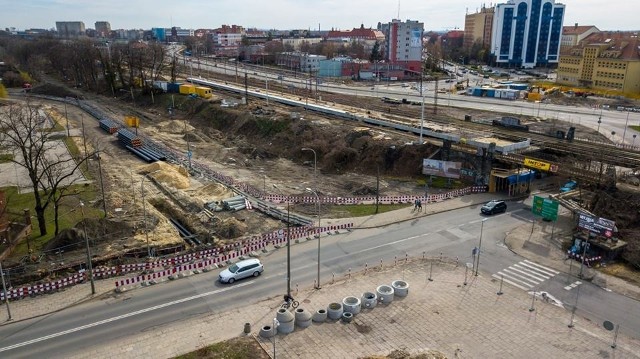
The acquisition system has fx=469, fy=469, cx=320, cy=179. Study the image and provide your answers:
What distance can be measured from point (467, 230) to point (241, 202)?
2029 centimetres

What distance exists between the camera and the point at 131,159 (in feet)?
204

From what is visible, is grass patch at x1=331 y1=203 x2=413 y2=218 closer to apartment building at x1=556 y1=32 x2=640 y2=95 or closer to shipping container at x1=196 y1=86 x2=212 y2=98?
shipping container at x1=196 y1=86 x2=212 y2=98

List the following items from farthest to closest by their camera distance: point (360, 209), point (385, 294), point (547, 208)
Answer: point (360, 209) < point (547, 208) < point (385, 294)

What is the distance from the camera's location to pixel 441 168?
52250 millimetres

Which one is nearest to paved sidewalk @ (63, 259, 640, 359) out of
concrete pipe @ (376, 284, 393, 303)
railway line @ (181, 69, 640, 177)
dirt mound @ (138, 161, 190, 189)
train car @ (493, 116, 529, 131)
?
concrete pipe @ (376, 284, 393, 303)

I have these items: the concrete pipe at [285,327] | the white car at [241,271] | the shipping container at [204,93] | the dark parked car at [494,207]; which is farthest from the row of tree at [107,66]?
the concrete pipe at [285,327]

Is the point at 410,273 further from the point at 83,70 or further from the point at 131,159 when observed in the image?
the point at 83,70

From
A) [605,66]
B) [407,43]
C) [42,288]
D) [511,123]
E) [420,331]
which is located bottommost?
[420,331]

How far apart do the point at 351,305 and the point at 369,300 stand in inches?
54.7

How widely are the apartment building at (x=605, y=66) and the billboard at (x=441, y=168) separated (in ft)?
273

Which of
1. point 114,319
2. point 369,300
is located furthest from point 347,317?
point 114,319

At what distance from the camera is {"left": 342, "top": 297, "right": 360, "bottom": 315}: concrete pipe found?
26422 mm

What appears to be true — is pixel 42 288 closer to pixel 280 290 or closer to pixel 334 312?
pixel 280 290

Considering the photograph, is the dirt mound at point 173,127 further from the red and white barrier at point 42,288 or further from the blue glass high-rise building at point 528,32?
the blue glass high-rise building at point 528,32
